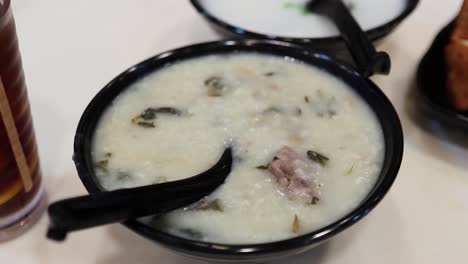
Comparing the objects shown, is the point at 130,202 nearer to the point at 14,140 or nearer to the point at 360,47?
the point at 14,140

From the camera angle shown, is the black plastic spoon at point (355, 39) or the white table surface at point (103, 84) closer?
the white table surface at point (103, 84)

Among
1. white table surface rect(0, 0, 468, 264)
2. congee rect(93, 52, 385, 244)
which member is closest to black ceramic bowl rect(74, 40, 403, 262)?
congee rect(93, 52, 385, 244)

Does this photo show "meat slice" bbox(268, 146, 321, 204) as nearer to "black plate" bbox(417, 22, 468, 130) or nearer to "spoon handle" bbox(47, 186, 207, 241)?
"spoon handle" bbox(47, 186, 207, 241)

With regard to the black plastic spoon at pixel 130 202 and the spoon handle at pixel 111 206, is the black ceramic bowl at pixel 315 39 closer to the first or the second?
the black plastic spoon at pixel 130 202

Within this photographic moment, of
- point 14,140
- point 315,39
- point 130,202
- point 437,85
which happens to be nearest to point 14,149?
point 14,140

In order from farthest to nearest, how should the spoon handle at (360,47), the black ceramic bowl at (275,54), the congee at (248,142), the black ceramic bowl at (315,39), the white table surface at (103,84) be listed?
the black ceramic bowl at (315,39) < the spoon handle at (360,47) < the white table surface at (103,84) < the congee at (248,142) < the black ceramic bowl at (275,54)

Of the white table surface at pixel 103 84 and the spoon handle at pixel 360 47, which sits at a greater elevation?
the spoon handle at pixel 360 47

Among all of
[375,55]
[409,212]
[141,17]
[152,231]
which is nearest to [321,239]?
[152,231]

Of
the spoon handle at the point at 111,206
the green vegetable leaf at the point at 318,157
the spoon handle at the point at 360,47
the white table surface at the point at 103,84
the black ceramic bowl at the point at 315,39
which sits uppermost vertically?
the spoon handle at the point at 111,206


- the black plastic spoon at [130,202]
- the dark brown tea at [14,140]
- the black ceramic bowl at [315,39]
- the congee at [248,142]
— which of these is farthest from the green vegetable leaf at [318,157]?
the dark brown tea at [14,140]
